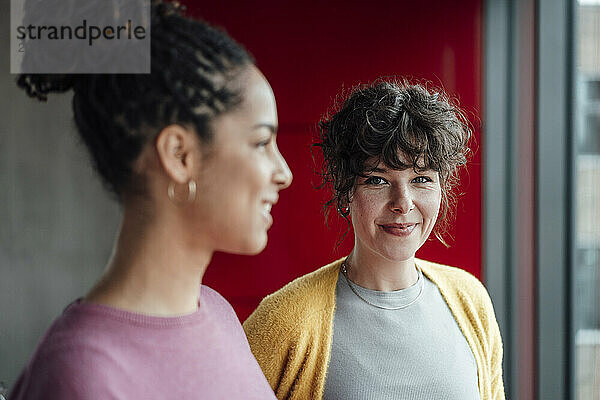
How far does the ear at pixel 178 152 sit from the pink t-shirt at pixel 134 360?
144mm

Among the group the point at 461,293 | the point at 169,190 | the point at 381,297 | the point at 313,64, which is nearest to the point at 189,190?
the point at 169,190

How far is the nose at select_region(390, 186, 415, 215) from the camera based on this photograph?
1.00 m

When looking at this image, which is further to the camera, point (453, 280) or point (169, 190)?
point (453, 280)

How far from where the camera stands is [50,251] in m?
1.18

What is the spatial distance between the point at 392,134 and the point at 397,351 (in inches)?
14.9

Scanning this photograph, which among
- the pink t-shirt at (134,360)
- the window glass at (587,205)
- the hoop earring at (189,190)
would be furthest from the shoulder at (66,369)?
the window glass at (587,205)

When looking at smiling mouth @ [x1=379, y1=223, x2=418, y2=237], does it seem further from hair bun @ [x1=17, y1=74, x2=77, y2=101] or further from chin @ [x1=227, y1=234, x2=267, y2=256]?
hair bun @ [x1=17, y1=74, x2=77, y2=101]

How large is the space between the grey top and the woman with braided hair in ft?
1.40

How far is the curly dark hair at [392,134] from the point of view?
1016mm

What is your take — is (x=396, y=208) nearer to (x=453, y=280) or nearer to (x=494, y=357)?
(x=453, y=280)

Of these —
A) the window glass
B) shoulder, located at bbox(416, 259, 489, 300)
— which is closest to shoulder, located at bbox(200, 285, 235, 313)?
shoulder, located at bbox(416, 259, 489, 300)

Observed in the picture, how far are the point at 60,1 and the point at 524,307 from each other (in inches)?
52.4

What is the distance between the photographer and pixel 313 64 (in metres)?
1.51

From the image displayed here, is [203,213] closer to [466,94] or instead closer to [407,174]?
[407,174]
